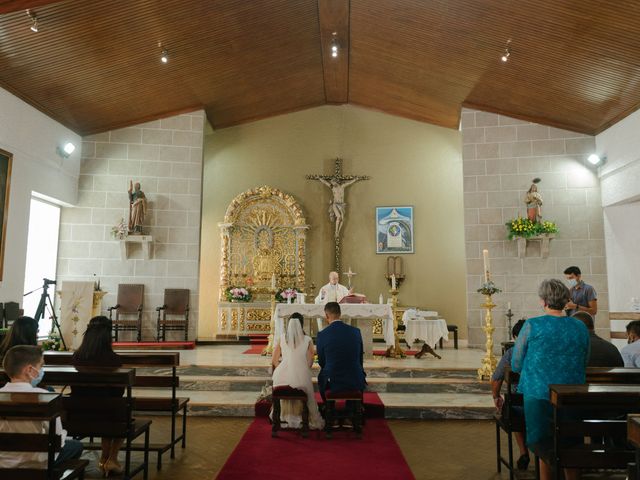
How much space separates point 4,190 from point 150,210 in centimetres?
293

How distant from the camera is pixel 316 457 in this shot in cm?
437

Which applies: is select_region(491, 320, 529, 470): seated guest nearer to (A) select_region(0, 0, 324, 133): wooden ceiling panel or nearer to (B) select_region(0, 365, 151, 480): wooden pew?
(B) select_region(0, 365, 151, 480): wooden pew

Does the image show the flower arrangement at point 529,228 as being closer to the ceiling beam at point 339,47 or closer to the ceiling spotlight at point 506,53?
the ceiling spotlight at point 506,53

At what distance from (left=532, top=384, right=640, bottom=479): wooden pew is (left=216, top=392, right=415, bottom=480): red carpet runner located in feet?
4.37

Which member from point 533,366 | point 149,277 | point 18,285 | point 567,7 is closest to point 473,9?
point 567,7

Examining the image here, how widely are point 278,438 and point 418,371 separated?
2.89m

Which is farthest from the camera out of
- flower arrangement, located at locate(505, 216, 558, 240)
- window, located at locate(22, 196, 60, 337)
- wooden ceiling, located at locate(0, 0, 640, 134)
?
flower arrangement, located at locate(505, 216, 558, 240)

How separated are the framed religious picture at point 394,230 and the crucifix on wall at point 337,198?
0.87 metres

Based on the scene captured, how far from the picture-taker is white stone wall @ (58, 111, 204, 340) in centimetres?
1054

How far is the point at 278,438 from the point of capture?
4969 mm

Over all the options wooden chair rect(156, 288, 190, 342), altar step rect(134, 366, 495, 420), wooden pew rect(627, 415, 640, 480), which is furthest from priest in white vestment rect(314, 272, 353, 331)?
wooden pew rect(627, 415, 640, 480)

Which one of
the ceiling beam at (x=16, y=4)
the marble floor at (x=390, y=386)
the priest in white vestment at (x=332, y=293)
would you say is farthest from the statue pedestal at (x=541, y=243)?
the ceiling beam at (x=16, y=4)

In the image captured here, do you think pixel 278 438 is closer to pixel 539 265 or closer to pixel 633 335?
pixel 633 335

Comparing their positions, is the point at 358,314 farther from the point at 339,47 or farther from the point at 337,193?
the point at 339,47
